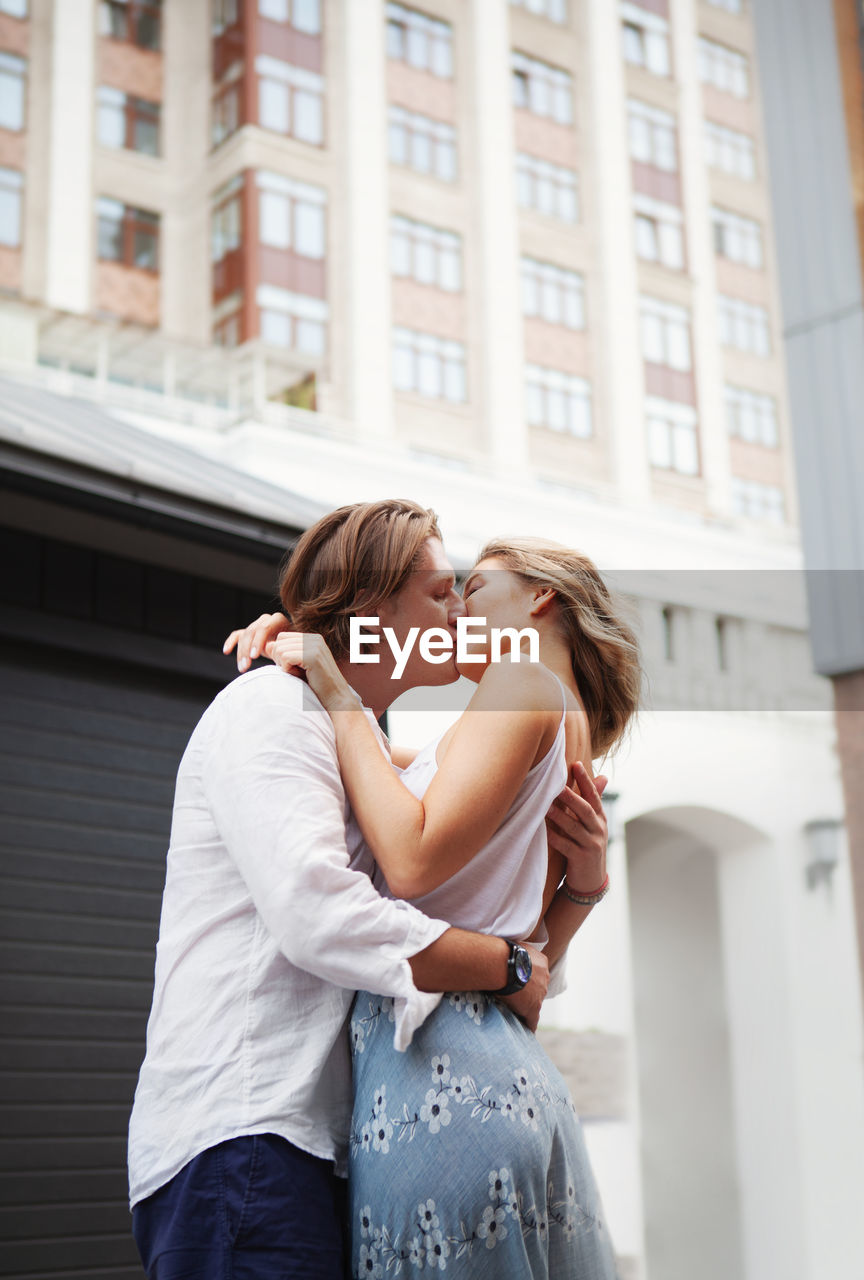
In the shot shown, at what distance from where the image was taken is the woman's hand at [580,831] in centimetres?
175

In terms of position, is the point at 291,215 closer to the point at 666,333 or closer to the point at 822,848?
the point at 666,333

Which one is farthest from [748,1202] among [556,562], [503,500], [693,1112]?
[556,562]

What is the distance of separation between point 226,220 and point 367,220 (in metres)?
2.28

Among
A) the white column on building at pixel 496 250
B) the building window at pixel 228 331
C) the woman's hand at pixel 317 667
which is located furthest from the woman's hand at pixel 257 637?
the white column on building at pixel 496 250

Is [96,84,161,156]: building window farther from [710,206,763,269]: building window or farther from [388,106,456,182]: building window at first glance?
[710,206,763,269]: building window

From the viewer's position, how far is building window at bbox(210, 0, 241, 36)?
2236 centimetres

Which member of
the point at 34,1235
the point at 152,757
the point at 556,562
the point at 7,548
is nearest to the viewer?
the point at 556,562

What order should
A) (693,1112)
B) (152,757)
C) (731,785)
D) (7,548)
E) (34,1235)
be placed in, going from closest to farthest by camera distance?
1. (34,1235)
2. (7,548)
3. (152,757)
4. (731,785)
5. (693,1112)

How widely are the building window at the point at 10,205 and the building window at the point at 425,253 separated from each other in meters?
5.86

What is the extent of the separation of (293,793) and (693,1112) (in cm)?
1368

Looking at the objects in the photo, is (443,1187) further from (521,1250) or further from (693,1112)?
(693,1112)

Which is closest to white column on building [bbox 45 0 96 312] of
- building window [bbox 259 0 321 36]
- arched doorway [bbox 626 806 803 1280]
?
building window [bbox 259 0 321 36]

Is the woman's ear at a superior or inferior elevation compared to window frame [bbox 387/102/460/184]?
inferior

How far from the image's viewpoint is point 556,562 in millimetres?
1933
